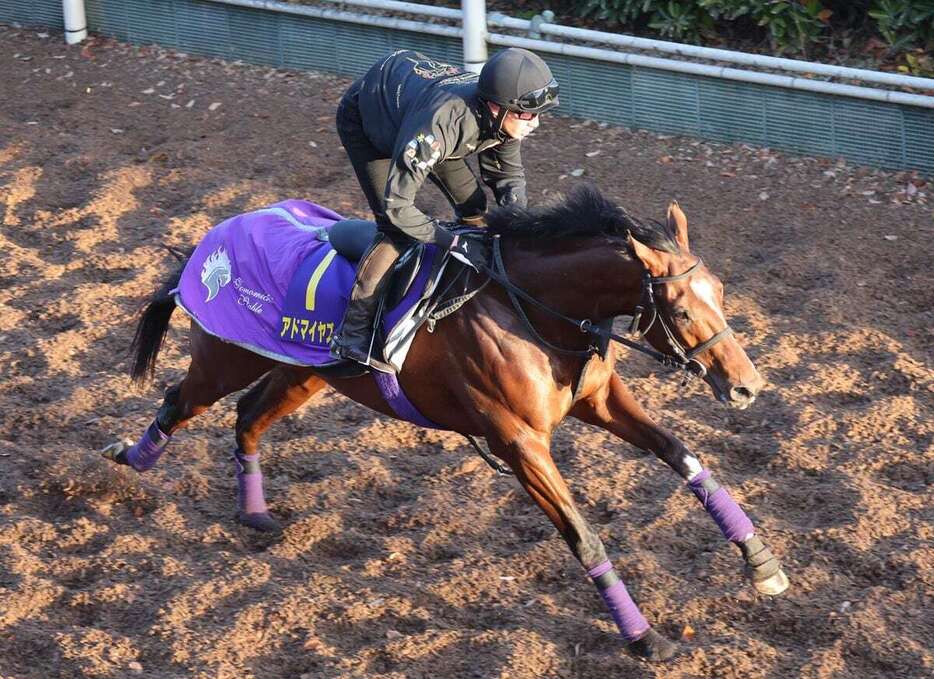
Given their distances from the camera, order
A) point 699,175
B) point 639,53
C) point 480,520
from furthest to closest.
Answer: point 639,53
point 699,175
point 480,520

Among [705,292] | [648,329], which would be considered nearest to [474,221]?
[648,329]

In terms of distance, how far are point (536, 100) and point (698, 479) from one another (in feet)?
Answer: 5.17

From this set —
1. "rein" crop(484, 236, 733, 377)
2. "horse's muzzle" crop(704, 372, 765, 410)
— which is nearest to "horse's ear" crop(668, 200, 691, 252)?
"rein" crop(484, 236, 733, 377)

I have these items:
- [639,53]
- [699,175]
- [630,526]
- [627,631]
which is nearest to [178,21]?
[639,53]

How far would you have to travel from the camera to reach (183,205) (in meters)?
8.49

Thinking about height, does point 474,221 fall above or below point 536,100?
below

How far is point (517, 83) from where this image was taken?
4.56 m

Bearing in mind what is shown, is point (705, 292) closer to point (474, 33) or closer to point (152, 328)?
point (152, 328)

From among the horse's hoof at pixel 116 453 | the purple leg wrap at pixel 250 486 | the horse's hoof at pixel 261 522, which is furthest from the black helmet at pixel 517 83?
the horse's hoof at pixel 116 453

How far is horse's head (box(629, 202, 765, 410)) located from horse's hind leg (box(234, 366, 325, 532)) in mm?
1901

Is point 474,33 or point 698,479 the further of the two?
point 474,33

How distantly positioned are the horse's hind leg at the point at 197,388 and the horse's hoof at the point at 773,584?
2297 millimetres

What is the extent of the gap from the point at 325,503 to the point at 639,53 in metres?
4.52

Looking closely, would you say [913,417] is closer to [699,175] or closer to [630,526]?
[630,526]
